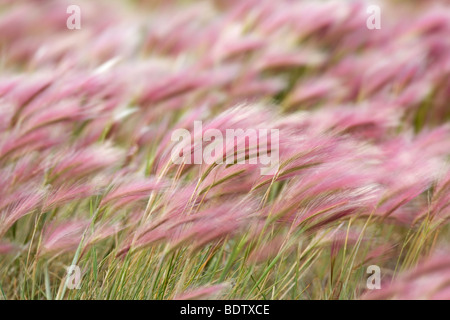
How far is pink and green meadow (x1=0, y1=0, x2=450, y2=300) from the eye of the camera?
98 cm

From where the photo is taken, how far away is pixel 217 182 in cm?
98

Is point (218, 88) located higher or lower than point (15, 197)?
higher

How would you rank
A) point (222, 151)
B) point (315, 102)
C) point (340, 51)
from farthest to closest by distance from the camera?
point (340, 51)
point (315, 102)
point (222, 151)

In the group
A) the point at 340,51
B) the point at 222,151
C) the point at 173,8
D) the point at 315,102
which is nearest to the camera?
the point at 222,151

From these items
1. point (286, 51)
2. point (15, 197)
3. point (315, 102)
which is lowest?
point (15, 197)

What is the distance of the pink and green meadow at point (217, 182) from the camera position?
98 centimetres

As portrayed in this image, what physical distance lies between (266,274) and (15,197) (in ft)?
1.30

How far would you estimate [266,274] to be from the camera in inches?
40.6

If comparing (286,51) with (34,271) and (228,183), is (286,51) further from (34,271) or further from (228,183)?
(34,271)

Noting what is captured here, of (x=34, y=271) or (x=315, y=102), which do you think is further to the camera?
(x=315, y=102)
